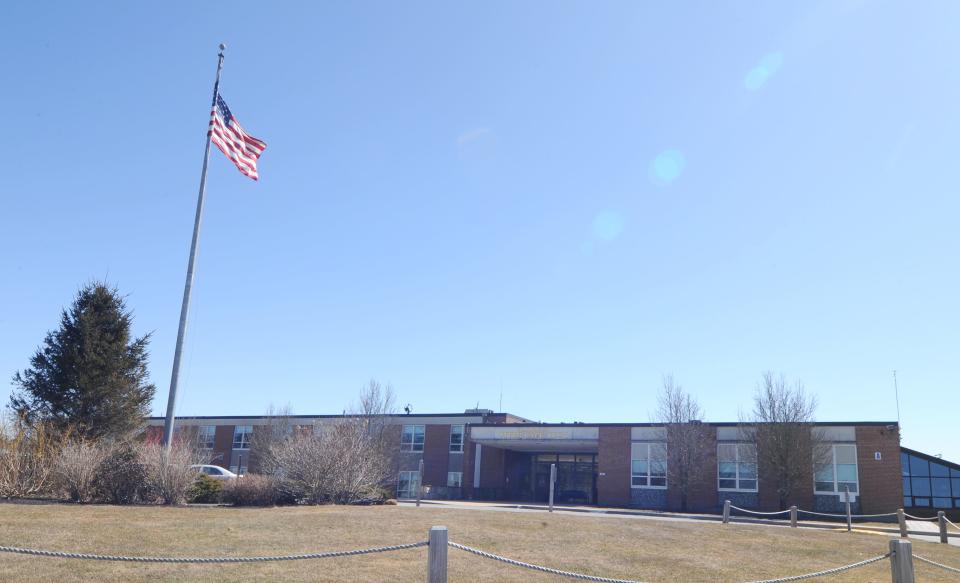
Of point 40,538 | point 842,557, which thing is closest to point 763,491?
point 842,557

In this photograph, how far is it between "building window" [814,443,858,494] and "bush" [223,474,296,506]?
1195 inches

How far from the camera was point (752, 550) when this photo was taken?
16.2 m

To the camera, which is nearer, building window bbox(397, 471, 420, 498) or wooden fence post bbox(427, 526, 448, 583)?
wooden fence post bbox(427, 526, 448, 583)

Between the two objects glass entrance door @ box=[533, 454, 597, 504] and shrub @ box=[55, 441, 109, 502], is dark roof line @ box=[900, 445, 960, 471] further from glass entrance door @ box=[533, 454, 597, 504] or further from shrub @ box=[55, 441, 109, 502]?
shrub @ box=[55, 441, 109, 502]

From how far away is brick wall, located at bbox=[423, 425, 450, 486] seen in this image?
51.7 m

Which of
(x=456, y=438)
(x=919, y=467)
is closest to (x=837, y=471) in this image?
(x=919, y=467)

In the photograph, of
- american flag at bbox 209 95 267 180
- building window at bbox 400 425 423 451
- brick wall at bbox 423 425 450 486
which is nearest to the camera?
american flag at bbox 209 95 267 180

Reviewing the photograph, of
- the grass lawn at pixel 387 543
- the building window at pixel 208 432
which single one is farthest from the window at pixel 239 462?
the grass lawn at pixel 387 543

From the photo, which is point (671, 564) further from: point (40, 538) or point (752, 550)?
point (40, 538)

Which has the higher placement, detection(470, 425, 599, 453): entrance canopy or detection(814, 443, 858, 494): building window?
detection(470, 425, 599, 453): entrance canopy

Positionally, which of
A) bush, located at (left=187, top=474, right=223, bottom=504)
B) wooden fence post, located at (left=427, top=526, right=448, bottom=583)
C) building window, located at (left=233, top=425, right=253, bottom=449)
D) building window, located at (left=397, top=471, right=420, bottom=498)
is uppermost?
building window, located at (left=233, top=425, right=253, bottom=449)

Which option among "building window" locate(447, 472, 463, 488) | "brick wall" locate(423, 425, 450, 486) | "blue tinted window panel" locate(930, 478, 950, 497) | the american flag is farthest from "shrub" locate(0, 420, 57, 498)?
"blue tinted window panel" locate(930, 478, 950, 497)

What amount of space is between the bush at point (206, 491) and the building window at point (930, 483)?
1585 inches

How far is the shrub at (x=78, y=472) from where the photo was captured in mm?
17750
